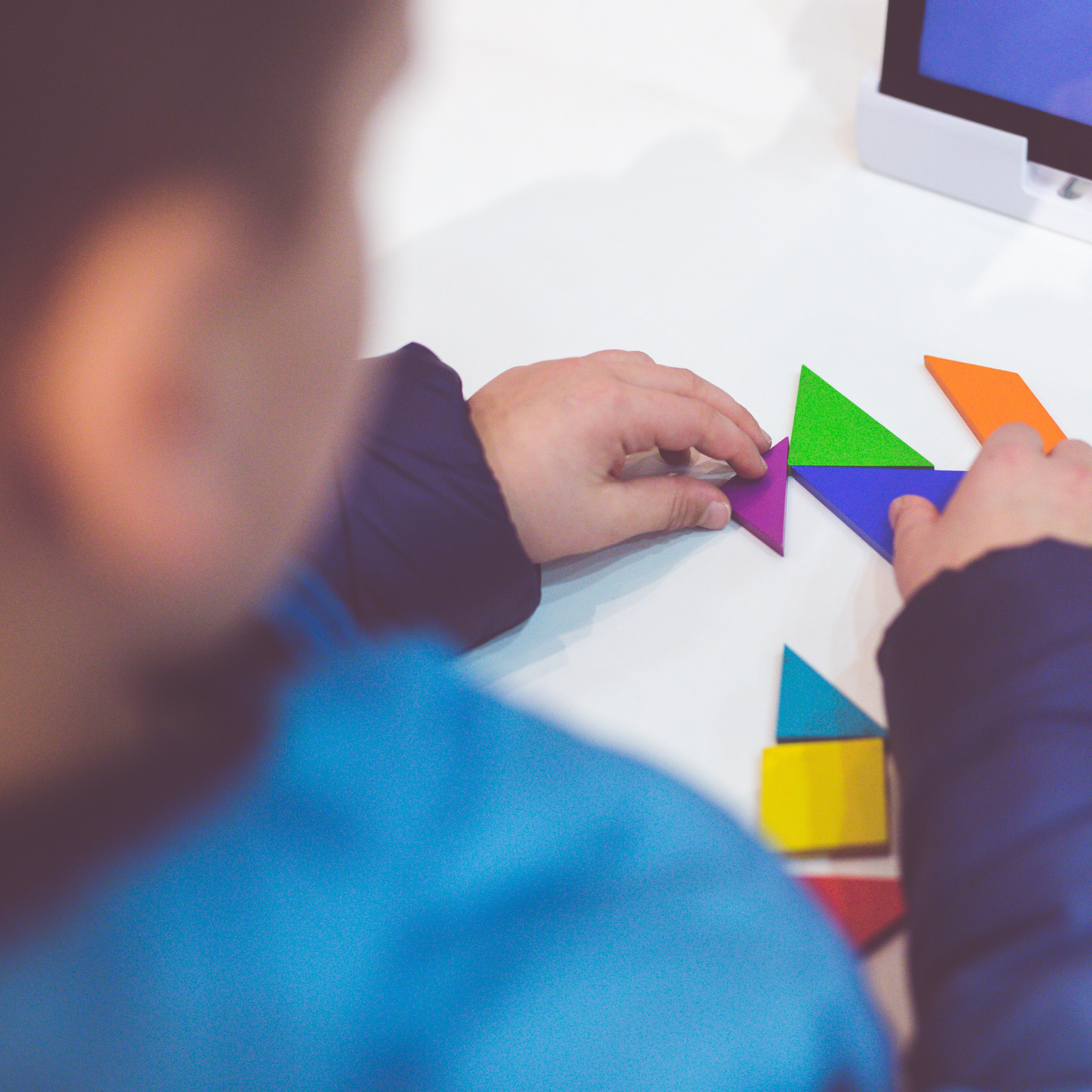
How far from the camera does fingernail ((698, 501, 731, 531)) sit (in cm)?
55

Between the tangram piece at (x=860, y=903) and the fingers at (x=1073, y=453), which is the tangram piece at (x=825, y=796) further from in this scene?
the fingers at (x=1073, y=453)

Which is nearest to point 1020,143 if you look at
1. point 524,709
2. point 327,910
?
point 524,709

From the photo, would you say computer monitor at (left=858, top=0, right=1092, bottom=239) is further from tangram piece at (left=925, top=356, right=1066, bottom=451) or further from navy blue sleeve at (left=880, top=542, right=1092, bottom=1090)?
navy blue sleeve at (left=880, top=542, right=1092, bottom=1090)

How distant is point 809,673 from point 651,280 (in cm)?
32

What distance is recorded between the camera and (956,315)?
2.05ft

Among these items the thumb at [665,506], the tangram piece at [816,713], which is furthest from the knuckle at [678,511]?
the tangram piece at [816,713]

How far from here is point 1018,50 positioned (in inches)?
23.3

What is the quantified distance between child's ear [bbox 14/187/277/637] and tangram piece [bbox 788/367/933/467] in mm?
409

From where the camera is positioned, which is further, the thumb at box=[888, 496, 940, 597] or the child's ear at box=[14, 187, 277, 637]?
the thumb at box=[888, 496, 940, 597]

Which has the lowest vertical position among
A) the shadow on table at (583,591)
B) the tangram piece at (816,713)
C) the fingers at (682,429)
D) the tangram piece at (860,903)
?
the tangram piece at (860,903)

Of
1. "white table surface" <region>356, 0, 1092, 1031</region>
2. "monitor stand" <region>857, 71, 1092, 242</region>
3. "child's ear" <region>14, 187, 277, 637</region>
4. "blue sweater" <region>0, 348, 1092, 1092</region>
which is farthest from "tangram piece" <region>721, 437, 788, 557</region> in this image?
"child's ear" <region>14, 187, 277, 637</region>

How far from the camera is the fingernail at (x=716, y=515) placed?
1.79 ft

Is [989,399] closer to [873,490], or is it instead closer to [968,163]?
[873,490]

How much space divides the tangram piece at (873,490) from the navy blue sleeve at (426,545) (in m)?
0.17
